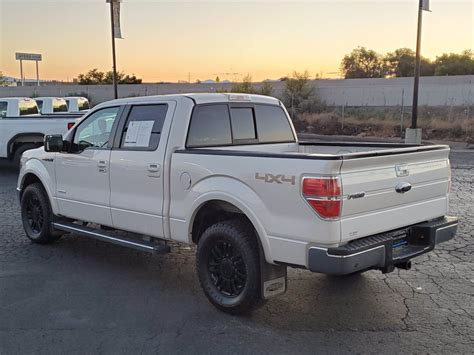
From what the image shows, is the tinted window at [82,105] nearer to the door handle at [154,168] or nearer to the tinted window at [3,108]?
the tinted window at [3,108]

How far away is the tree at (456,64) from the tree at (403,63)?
2.03 meters

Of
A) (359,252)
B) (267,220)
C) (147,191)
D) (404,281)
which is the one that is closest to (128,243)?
(147,191)

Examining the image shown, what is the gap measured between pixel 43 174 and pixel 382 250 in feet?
15.2

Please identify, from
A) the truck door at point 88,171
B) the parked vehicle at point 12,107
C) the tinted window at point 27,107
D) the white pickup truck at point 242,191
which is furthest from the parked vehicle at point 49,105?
the truck door at point 88,171

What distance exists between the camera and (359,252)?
3.90 metres

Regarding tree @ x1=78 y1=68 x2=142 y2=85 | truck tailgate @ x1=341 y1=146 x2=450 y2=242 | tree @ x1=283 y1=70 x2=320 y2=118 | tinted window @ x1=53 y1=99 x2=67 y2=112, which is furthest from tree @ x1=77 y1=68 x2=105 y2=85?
truck tailgate @ x1=341 y1=146 x2=450 y2=242

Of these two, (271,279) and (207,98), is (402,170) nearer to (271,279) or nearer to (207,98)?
(271,279)

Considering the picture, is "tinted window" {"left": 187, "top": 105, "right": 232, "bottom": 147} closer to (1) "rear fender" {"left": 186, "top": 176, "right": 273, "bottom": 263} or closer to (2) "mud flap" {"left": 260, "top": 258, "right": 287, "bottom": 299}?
(1) "rear fender" {"left": 186, "top": 176, "right": 273, "bottom": 263}

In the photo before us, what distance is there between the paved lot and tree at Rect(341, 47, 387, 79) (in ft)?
288

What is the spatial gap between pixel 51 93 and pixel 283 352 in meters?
57.6

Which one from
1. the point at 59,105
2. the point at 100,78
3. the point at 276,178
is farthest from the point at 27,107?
the point at 100,78

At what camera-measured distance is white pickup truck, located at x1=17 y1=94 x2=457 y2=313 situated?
154 inches

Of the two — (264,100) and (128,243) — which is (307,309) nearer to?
(128,243)

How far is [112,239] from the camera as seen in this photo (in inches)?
222
